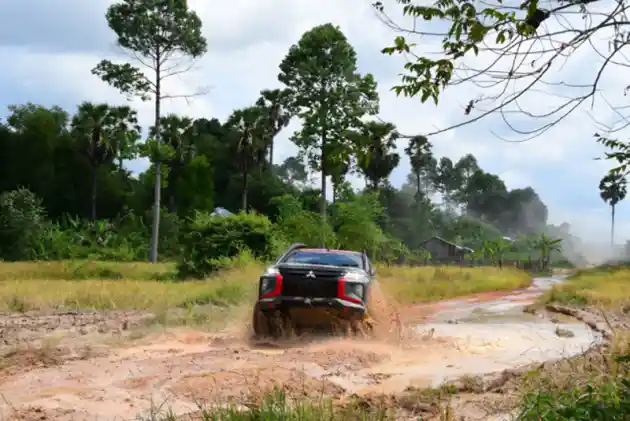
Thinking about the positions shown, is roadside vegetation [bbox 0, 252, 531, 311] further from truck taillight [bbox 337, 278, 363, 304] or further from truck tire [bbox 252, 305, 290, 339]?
truck taillight [bbox 337, 278, 363, 304]

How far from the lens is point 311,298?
447 inches

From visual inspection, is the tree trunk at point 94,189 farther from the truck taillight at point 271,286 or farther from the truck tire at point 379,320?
the truck taillight at point 271,286

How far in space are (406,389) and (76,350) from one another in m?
5.50

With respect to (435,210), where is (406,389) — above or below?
below

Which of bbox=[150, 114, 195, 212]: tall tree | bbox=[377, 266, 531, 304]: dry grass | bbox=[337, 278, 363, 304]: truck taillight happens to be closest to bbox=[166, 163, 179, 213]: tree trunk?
bbox=[150, 114, 195, 212]: tall tree

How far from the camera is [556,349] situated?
1260cm

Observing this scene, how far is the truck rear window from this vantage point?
12688 millimetres

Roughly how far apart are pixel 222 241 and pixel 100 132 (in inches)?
937

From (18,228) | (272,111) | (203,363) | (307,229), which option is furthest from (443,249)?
(203,363)

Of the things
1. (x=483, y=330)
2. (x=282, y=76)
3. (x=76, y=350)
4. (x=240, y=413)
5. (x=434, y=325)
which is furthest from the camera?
(x=282, y=76)

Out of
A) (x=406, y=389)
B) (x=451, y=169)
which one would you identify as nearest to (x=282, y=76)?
(x=406, y=389)

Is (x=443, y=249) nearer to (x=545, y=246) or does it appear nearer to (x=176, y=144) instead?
(x=545, y=246)

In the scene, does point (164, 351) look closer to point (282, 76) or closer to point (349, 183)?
point (282, 76)

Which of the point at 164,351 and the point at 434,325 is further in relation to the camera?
the point at 434,325
